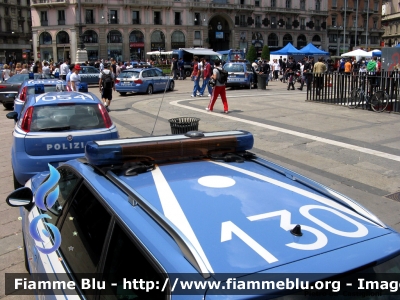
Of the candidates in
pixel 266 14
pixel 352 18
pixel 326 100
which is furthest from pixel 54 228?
pixel 352 18

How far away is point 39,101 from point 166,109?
29.3 feet

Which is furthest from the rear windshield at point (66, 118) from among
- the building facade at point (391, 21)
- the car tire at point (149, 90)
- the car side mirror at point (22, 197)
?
the building facade at point (391, 21)

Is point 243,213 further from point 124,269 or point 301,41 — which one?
point 301,41

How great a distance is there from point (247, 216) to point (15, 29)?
99194 mm

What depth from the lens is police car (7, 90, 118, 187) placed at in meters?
6.15

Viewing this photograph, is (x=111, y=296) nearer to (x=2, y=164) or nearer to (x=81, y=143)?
(x=81, y=143)

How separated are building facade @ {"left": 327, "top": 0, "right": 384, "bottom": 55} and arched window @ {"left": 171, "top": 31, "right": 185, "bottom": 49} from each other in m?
31.3

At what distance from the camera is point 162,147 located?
295 cm

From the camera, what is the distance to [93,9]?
6606 cm

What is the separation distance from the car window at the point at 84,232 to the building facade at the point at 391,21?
103 meters

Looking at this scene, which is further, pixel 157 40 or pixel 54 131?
pixel 157 40

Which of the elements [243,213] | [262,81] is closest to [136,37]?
[262,81]

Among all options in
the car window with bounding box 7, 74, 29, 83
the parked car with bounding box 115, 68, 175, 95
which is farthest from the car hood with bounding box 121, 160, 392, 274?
the parked car with bounding box 115, 68, 175, 95

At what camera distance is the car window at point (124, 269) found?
1.90 m
